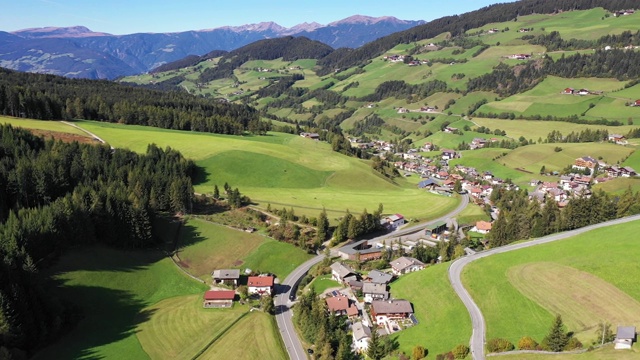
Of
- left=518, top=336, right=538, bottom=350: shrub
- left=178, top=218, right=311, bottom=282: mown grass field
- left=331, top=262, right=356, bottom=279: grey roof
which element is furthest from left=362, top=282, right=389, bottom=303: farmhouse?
left=518, top=336, right=538, bottom=350: shrub

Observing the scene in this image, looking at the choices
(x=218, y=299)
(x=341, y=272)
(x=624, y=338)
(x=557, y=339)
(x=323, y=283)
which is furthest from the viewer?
(x=341, y=272)

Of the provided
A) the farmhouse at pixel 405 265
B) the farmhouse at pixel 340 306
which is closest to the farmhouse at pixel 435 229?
the farmhouse at pixel 405 265

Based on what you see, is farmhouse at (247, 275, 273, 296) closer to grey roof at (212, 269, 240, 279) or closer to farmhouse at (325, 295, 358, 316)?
grey roof at (212, 269, 240, 279)

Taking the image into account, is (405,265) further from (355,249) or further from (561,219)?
(561,219)

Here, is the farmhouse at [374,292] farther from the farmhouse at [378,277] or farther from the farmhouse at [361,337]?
the farmhouse at [361,337]

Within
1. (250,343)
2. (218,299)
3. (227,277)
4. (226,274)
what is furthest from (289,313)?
(226,274)
